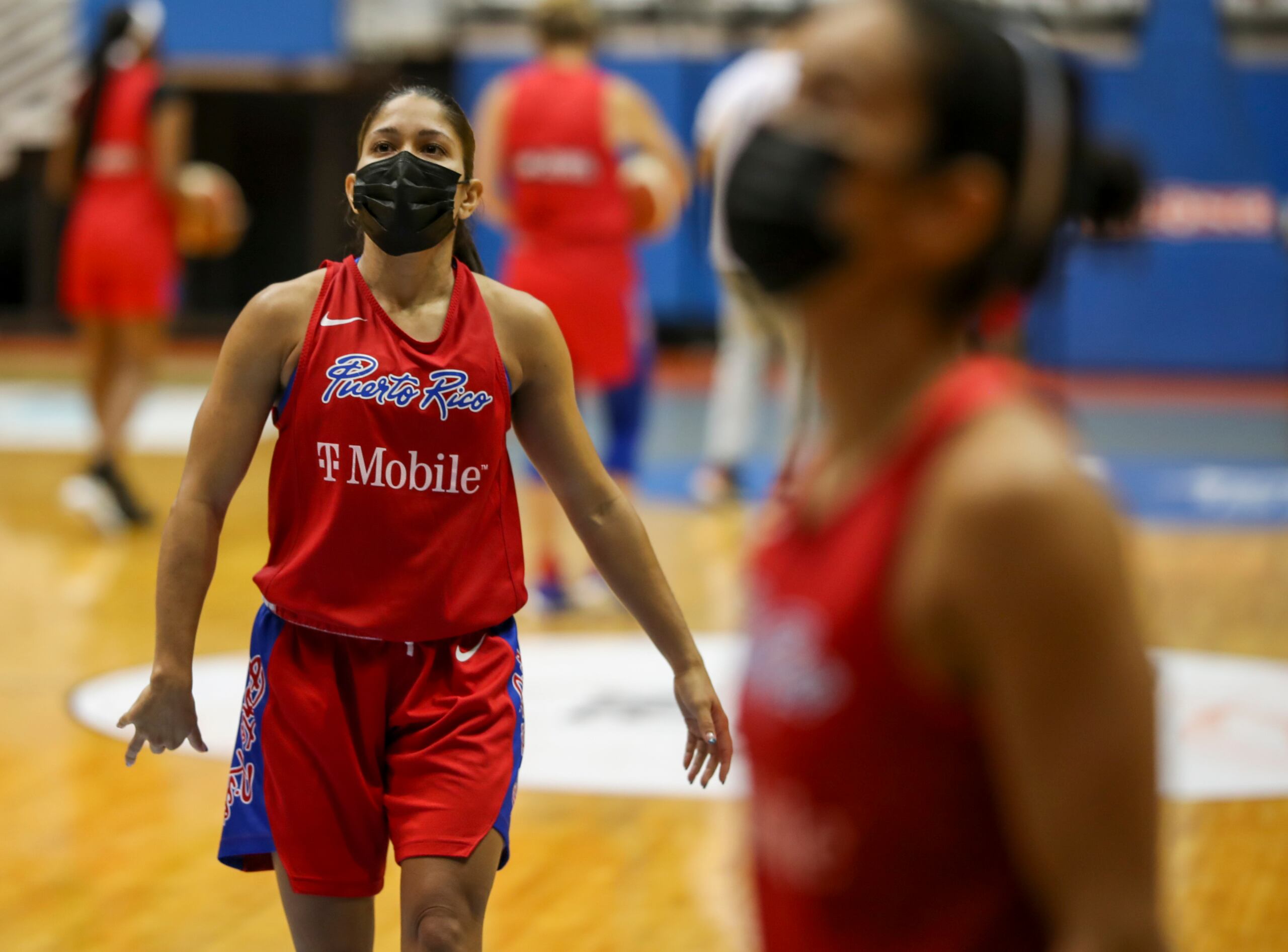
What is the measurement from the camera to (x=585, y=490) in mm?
2455

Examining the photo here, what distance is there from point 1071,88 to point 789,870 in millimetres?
608

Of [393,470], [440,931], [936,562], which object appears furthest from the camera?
[393,470]

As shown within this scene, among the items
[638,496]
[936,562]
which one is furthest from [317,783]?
[638,496]

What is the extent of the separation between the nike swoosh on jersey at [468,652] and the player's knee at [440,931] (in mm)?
340

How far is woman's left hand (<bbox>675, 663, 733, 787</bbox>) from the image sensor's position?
2287 millimetres

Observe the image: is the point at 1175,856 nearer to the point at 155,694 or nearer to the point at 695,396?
the point at 155,694

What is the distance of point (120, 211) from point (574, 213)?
7.76 feet

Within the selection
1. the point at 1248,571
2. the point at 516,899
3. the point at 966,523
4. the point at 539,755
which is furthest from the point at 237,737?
the point at 1248,571

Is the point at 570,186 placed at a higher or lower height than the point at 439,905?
higher

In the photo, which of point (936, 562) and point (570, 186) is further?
point (570, 186)

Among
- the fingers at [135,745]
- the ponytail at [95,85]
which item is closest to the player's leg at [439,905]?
the fingers at [135,745]

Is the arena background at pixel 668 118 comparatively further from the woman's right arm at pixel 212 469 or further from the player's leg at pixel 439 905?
the player's leg at pixel 439 905

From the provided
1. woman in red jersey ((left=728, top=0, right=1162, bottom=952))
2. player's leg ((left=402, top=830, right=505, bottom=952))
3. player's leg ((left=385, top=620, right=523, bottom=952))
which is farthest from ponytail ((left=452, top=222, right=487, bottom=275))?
woman in red jersey ((left=728, top=0, right=1162, bottom=952))

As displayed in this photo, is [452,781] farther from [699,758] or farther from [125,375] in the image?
[125,375]
